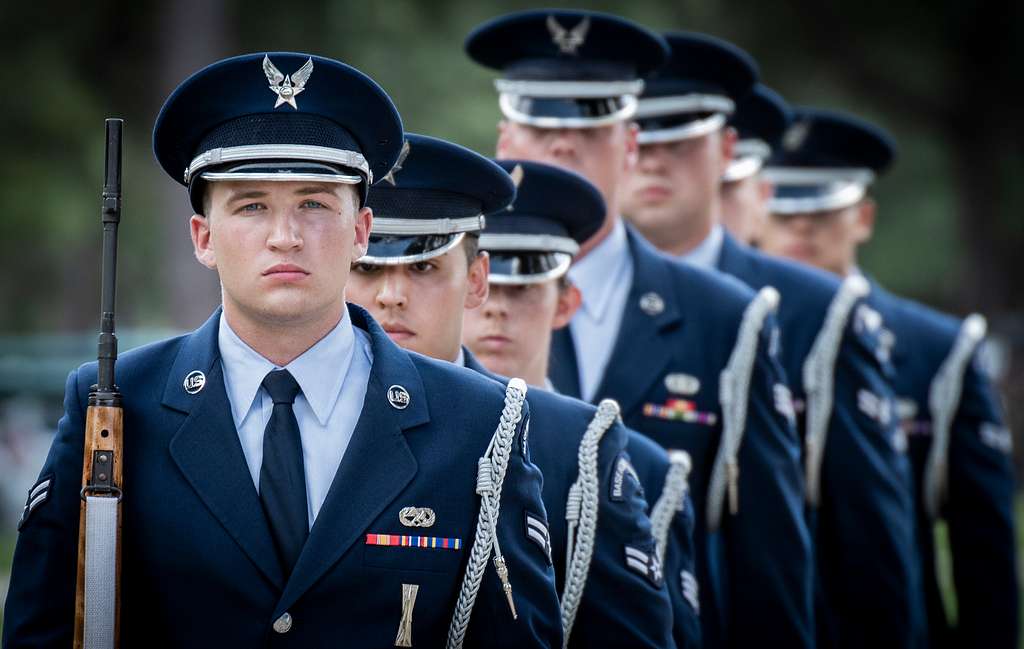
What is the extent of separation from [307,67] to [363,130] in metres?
0.18

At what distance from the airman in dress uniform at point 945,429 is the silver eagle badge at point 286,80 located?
4430 mm

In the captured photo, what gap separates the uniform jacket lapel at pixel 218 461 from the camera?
3541mm

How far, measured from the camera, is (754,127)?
26.0 ft

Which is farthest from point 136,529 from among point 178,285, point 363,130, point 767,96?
point 178,285

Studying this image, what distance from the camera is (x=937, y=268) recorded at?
20.6 m

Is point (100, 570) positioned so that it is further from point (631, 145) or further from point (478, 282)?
point (631, 145)

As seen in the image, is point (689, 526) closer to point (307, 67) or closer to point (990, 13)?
point (307, 67)

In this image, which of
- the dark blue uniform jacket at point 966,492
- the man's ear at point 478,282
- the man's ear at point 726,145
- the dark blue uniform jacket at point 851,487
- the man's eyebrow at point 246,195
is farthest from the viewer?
the dark blue uniform jacket at point 966,492

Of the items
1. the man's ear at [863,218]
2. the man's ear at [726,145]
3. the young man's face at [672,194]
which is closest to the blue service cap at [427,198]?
the young man's face at [672,194]

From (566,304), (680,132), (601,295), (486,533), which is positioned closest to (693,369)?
(601,295)

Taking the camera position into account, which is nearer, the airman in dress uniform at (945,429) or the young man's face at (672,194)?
the young man's face at (672,194)

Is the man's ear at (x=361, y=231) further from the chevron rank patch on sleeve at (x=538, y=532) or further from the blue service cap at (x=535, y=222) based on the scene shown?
the blue service cap at (x=535, y=222)

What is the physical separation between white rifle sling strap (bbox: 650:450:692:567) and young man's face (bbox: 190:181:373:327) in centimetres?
165

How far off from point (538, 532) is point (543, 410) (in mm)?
730
